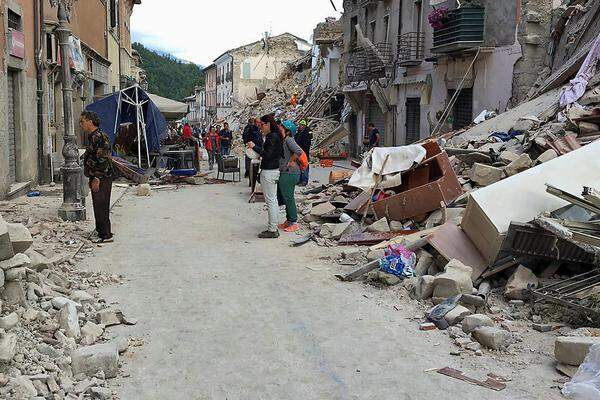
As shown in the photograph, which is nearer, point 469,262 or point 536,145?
point 469,262

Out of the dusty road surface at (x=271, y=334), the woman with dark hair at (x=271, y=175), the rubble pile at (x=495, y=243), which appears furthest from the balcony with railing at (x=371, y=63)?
the dusty road surface at (x=271, y=334)

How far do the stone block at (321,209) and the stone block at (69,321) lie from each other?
18.7 feet

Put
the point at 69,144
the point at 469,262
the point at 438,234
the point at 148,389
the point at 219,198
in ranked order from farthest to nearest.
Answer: the point at 219,198 < the point at 69,144 < the point at 438,234 < the point at 469,262 < the point at 148,389

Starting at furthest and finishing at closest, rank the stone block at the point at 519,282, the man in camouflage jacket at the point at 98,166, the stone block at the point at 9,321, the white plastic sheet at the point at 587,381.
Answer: the man in camouflage jacket at the point at 98,166 < the stone block at the point at 519,282 < the stone block at the point at 9,321 < the white plastic sheet at the point at 587,381

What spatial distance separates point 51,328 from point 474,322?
3379 millimetres

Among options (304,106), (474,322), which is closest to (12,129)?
(474,322)

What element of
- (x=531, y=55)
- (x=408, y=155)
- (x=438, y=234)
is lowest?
(x=438, y=234)

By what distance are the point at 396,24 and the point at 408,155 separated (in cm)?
1644

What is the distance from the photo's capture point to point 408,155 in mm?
9570

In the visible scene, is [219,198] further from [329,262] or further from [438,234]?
[438,234]

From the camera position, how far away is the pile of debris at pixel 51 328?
4.04m

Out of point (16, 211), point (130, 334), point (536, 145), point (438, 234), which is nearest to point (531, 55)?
point (536, 145)

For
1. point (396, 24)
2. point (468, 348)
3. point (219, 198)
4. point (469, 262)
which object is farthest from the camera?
point (396, 24)

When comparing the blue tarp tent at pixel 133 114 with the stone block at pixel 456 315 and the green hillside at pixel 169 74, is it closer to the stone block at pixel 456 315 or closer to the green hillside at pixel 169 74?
the stone block at pixel 456 315
